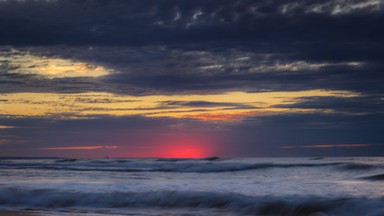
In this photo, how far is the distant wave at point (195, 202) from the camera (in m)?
13.4

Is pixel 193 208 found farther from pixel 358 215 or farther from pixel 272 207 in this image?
pixel 358 215

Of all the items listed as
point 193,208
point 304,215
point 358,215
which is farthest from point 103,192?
point 358,215

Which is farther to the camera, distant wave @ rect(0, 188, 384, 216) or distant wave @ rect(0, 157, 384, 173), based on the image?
distant wave @ rect(0, 157, 384, 173)

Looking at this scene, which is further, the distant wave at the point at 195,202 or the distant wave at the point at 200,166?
the distant wave at the point at 200,166

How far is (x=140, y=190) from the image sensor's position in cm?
1802

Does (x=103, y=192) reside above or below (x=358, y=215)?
above

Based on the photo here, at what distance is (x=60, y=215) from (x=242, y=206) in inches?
204

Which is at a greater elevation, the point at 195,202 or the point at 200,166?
the point at 200,166

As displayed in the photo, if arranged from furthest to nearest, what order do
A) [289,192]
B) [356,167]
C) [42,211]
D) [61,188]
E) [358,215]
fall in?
1. [356,167]
2. [61,188]
3. [289,192]
4. [42,211]
5. [358,215]

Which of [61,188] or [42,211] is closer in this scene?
[42,211]

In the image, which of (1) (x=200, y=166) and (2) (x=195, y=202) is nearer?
(2) (x=195, y=202)

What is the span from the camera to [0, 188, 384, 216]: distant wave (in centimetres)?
1344

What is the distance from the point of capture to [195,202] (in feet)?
51.4

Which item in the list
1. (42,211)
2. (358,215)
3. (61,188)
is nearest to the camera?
(358,215)
